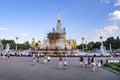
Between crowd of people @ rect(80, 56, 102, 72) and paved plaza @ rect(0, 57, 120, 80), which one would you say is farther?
crowd of people @ rect(80, 56, 102, 72)

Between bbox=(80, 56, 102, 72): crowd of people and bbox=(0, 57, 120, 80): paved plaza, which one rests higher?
bbox=(80, 56, 102, 72): crowd of people

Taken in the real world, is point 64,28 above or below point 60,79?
above

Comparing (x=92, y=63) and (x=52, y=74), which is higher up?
(x=92, y=63)

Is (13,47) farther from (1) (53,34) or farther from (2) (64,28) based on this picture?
(1) (53,34)

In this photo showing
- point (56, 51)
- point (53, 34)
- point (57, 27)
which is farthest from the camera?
point (57, 27)

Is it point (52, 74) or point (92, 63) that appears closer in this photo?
point (52, 74)

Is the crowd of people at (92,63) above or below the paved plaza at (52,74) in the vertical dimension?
above

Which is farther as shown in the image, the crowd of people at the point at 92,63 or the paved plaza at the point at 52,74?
the crowd of people at the point at 92,63

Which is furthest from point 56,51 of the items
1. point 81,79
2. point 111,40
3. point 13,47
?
point 111,40

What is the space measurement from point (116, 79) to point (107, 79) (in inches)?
23.4

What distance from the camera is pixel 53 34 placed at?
8625 centimetres

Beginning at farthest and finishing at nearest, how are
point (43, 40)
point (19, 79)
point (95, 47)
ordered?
point (95, 47)
point (43, 40)
point (19, 79)

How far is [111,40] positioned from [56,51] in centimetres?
8713

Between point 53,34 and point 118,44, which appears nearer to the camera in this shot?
point 53,34
